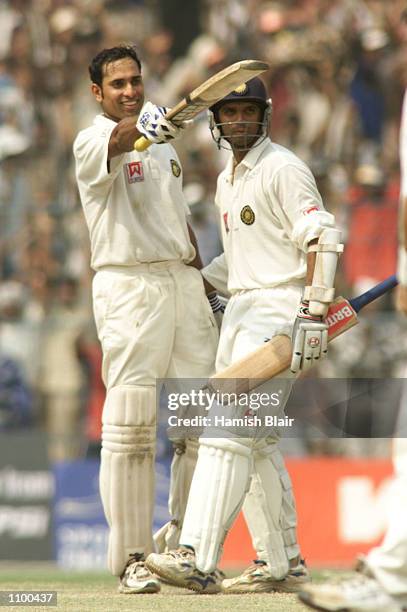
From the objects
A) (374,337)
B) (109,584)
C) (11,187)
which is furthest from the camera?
(11,187)

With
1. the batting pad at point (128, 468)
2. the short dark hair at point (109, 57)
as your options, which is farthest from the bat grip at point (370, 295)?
the short dark hair at point (109, 57)

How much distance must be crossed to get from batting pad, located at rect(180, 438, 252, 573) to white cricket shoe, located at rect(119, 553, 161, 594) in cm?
38

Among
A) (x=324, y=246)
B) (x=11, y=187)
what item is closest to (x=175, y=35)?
(x=11, y=187)

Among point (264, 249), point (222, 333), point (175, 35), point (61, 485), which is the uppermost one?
point (175, 35)

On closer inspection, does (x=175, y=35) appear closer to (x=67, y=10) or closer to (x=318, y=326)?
(x=67, y=10)

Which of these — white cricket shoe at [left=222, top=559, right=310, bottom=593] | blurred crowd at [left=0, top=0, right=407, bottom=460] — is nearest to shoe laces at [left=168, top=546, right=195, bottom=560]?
white cricket shoe at [left=222, top=559, right=310, bottom=593]

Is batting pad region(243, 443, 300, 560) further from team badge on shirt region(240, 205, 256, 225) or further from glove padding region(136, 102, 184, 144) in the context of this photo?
glove padding region(136, 102, 184, 144)

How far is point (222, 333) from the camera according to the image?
5.93 m

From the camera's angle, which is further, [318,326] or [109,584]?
[109,584]

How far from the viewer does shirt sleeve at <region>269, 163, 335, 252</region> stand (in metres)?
5.52

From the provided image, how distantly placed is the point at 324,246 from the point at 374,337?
17.3ft

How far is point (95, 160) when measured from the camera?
→ 237 inches

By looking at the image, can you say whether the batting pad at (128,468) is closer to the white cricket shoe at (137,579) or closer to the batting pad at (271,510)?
the white cricket shoe at (137,579)

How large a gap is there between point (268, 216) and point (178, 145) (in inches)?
244
